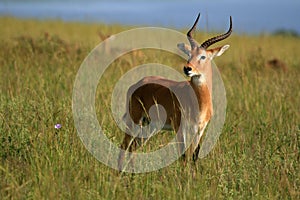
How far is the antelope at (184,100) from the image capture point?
4949 millimetres

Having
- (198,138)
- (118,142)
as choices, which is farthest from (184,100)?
(118,142)

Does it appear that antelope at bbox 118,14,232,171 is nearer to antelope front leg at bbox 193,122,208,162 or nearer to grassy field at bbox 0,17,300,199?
antelope front leg at bbox 193,122,208,162

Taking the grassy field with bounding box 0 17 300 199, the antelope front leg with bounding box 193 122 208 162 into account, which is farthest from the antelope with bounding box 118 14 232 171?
the grassy field with bounding box 0 17 300 199

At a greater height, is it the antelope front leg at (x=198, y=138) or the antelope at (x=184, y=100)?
the antelope at (x=184, y=100)

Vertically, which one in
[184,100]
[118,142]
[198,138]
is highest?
[184,100]

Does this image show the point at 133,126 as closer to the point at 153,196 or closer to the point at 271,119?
the point at 153,196

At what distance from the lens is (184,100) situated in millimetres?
5078

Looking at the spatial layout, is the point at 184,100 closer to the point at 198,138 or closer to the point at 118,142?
the point at 198,138

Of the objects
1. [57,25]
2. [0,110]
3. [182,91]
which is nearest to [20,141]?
[0,110]

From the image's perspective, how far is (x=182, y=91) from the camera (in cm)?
510

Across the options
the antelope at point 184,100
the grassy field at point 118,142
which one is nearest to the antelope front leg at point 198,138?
the antelope at point 184,100

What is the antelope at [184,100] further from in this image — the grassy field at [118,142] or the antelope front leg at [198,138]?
the grassy field at [118,142]

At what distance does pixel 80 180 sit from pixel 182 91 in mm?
1432

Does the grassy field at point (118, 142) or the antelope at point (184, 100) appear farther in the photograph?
the antelope at point (184, 100)
